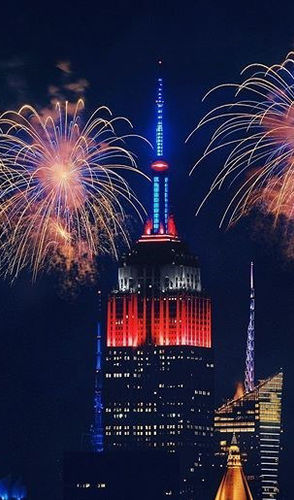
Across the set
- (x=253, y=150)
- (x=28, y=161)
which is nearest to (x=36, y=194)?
(x=28, y=161)

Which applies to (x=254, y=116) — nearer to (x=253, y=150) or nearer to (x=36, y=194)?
(x=253, y=150)

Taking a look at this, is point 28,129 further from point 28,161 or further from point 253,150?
point 253,150

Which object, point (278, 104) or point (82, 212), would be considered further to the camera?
point (82, 212)

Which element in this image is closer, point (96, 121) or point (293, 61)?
point (293, 61)

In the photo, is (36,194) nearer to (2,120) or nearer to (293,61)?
(2,120)

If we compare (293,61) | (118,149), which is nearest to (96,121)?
(118,149)
